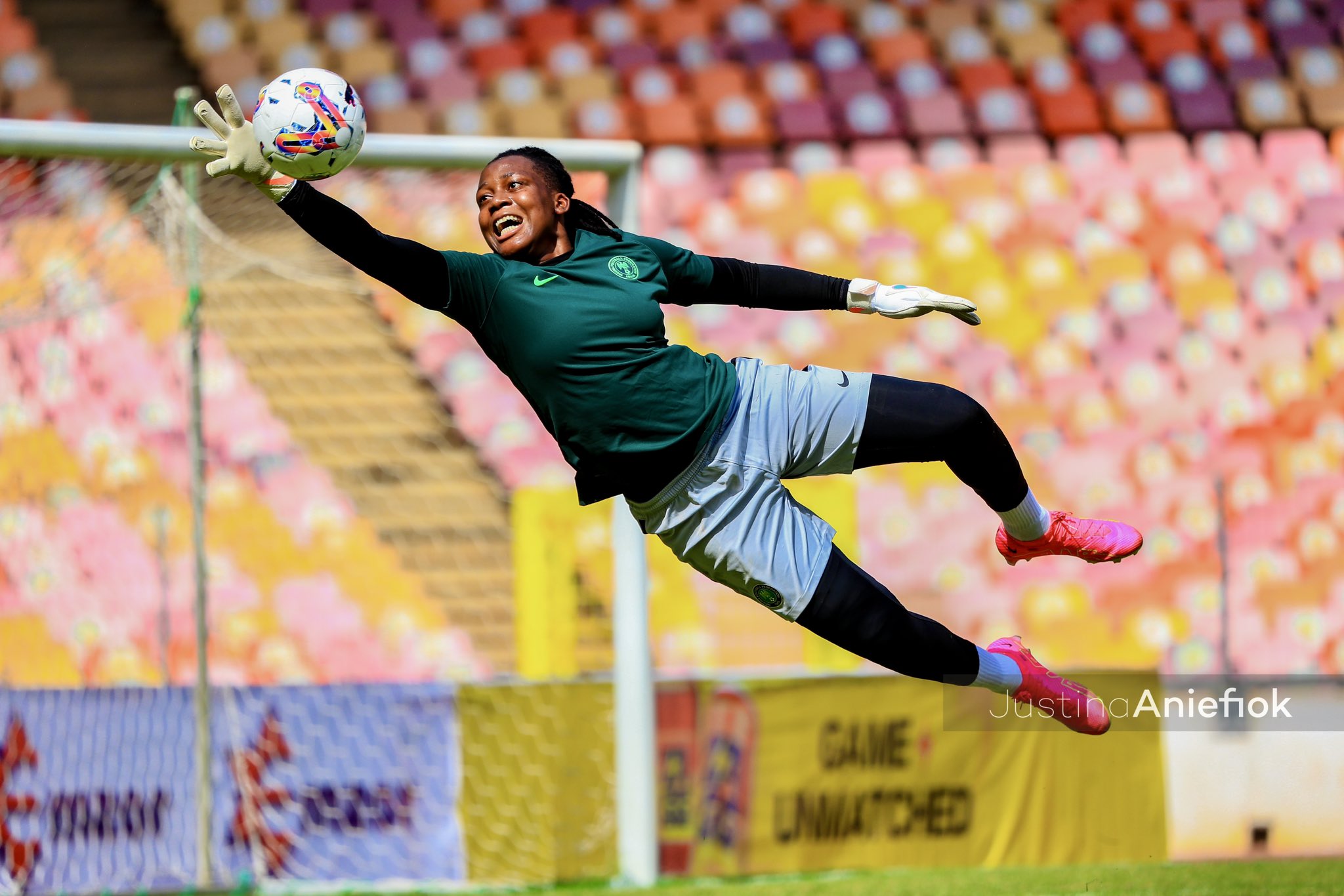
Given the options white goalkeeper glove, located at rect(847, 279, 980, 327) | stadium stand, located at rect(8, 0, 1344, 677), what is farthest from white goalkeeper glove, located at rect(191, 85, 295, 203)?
stadium stand, located at rect(8, 0, 1344, 677)

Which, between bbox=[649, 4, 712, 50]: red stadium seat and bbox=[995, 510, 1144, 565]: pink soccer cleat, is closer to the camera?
bbox=[995, 510, 1144, 565]: pink soccer cleat

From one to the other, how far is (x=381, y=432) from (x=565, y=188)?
553cm

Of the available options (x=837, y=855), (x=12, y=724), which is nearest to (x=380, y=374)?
(x=12, y=724)

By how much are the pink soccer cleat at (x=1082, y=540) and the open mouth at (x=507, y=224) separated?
5.20ft

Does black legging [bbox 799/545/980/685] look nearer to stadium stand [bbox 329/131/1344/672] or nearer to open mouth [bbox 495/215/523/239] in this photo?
open mouth [bbox 495/215/523/239]

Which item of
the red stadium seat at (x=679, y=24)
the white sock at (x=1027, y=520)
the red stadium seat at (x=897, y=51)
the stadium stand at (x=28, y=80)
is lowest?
the white sock at (x=1027, y=520)

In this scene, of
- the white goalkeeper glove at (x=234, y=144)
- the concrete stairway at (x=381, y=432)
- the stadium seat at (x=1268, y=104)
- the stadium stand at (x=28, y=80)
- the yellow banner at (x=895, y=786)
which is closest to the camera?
the white goalkeeper glove at (x=234, y=144)

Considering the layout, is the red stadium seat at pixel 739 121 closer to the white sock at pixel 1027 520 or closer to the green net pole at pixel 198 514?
the green net pole at pixel 198 514

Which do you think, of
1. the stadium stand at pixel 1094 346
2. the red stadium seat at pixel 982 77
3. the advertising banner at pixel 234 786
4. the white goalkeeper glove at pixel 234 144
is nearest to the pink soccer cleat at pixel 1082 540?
the white goalkeeper glove at pixel 234 144

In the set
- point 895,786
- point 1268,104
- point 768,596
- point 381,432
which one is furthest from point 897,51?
point 768,596

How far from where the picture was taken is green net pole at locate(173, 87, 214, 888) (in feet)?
21.6

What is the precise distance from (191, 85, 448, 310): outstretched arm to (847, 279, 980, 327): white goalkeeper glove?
1.12 m

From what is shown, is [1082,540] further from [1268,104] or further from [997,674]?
[1268,104]

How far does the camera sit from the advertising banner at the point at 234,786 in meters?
6.61
